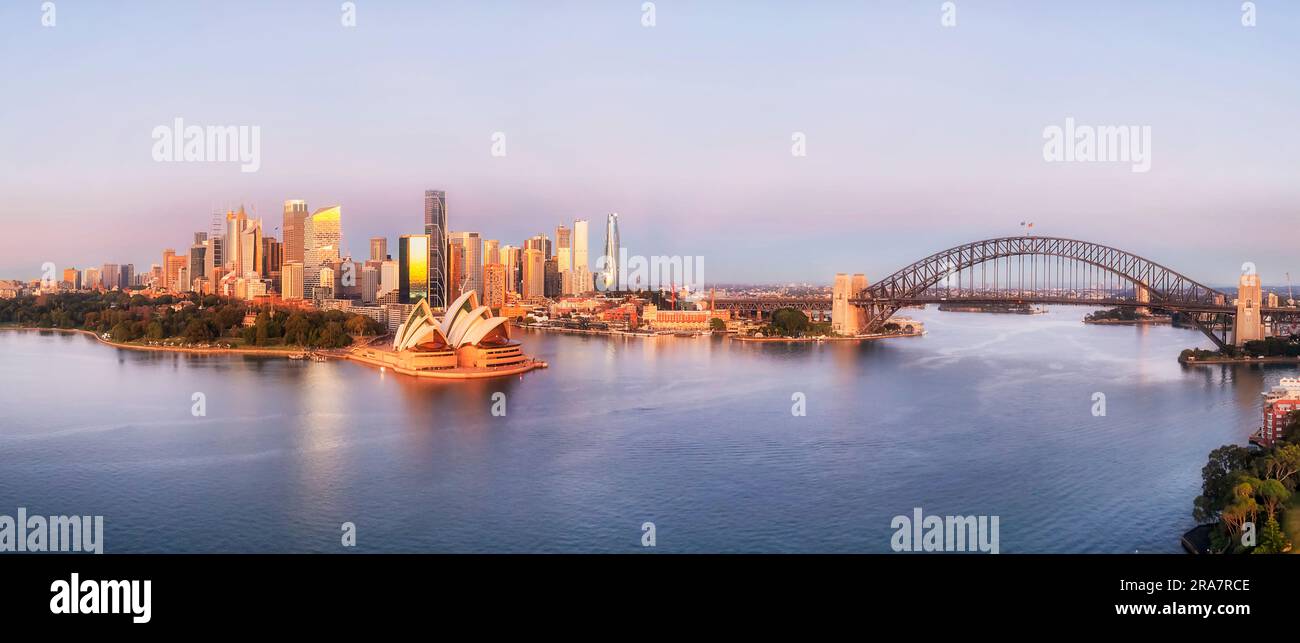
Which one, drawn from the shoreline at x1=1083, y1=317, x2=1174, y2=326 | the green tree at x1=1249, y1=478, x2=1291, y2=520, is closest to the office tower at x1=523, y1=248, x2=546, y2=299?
the shoreline at x1=1083, y1=317, x2=1174, y2=326

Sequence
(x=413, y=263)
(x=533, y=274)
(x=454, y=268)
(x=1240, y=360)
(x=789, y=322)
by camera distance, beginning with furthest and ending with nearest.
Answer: (x=533, y=274) < (x=454, y=268) < (x=413, y=263) < (x=789, y=322) < (x=1240, y=360)

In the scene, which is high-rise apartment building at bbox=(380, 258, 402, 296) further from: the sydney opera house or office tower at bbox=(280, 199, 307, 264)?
the sydney opera house

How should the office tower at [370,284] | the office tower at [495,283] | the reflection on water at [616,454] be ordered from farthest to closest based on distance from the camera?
1. the office tower at [495,283]
2. the office tower at [370,284]
3. the reflection on water at [616,454]

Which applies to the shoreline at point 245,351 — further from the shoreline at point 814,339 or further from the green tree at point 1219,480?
the green tree at point 1219,480

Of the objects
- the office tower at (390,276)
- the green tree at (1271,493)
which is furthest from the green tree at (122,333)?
the green tree at (1271,493)

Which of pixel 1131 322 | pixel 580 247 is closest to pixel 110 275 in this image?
pixel 580 247

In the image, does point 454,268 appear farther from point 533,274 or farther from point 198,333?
point 198,333
